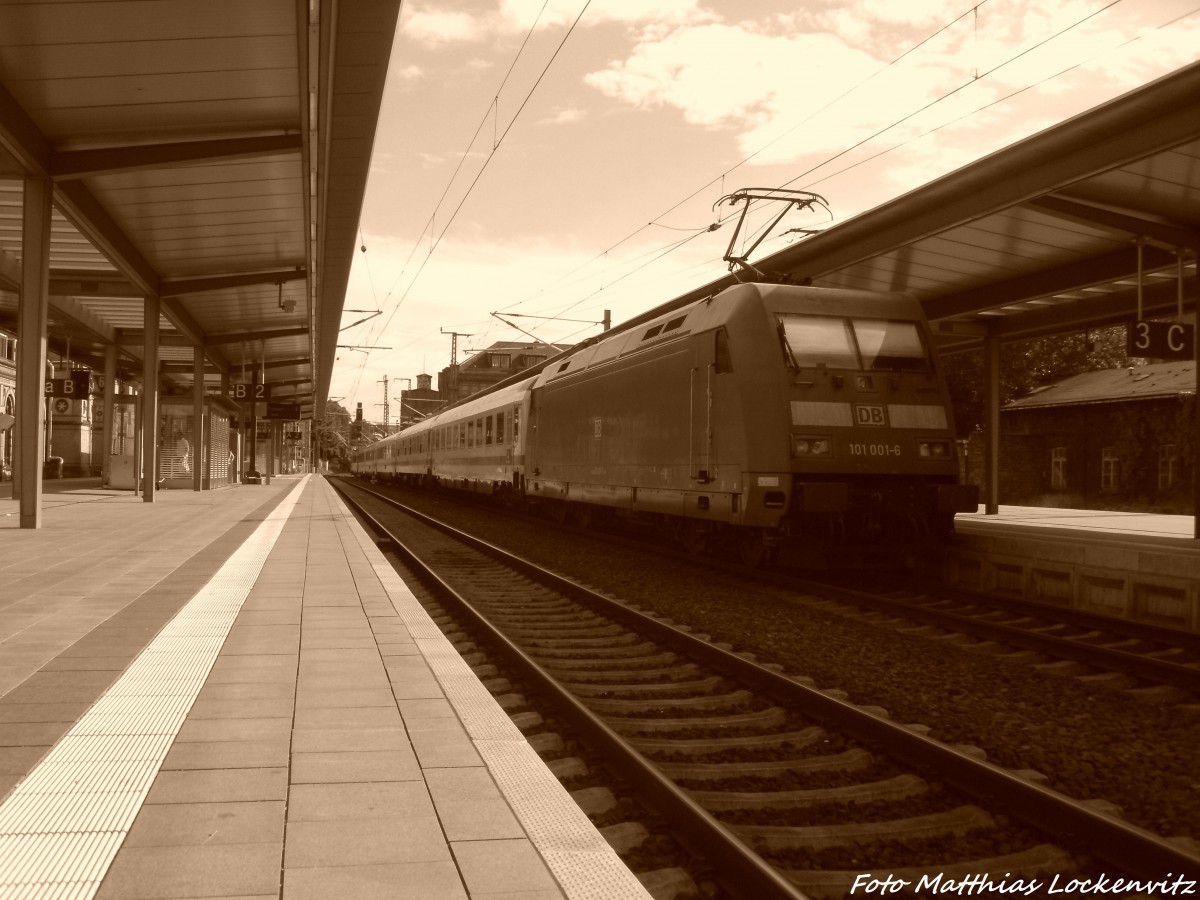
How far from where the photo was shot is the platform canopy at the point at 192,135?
10883mm

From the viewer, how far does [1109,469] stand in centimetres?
3089

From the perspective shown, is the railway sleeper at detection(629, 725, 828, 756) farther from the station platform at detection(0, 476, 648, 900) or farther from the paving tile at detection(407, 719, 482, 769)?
the paving tile at detection(407, 719, 482, 769)

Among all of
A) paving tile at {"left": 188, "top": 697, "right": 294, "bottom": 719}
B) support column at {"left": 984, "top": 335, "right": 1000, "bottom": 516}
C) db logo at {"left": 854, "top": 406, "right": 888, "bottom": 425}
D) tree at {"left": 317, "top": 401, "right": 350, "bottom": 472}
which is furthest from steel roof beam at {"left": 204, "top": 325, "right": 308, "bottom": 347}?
tree at {"left": 317, "top": 401, "right": 350, "bottom": 472}

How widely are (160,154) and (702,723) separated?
12549mm

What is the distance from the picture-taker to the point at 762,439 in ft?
34.1

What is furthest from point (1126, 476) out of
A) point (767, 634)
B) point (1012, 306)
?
point (767, 634)

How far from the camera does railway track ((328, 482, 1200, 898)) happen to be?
3.39 m

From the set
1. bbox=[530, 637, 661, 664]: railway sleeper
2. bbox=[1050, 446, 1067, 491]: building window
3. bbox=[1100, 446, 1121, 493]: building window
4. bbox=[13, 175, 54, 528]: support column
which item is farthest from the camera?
bbox=[1050, 446, 1067, 491]: building window

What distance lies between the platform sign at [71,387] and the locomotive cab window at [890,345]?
75.4 feet

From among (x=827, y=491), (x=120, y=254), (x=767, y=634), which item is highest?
(x=120, y=254)

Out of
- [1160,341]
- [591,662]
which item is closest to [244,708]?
[591,662]

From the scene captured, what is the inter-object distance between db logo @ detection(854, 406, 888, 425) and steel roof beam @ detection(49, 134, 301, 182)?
8487 mm

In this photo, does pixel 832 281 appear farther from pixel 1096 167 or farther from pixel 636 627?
pixel 636 627

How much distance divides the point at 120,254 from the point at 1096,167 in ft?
54.1
